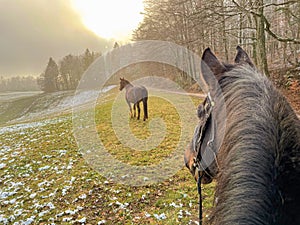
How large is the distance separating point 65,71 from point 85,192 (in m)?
70.3

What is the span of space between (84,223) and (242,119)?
15.0 feet

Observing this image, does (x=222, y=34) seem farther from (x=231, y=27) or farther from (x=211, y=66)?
(x=211, y=66)

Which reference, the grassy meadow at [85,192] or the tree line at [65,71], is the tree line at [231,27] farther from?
the tree line at [65,71]

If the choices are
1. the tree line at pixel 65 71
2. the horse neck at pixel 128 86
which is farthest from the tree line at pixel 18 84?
the horse neck at pixel 128 86

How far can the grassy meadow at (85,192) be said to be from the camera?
4914 millimetres

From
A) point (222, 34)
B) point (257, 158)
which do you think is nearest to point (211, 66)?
point (257, 158)

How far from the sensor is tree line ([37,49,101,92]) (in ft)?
229

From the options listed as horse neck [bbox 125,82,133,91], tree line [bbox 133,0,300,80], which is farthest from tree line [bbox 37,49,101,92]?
horse neck [bbox 125,82,133,91]

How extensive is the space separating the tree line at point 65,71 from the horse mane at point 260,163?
7129cm

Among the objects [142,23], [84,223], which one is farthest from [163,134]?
[142,23]

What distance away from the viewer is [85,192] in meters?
6.04

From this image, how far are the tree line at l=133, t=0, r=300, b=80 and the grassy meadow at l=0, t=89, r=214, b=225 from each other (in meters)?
6.69

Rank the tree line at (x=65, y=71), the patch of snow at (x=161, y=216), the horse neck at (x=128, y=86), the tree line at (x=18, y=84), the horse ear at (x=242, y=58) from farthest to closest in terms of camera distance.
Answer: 1. the tree line at (x=18, y=84)
2. the tree line at (x=65, y=71)
3. the horse neck at (x=128, y=86)
4. the patch of snow at (x=161, y=216)
5. the horse ear at (x=242, y=58)

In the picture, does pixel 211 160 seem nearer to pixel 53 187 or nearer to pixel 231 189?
pixel 231 189
